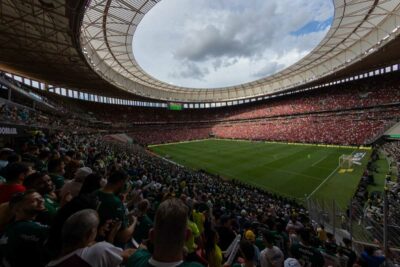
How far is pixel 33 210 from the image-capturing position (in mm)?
2547

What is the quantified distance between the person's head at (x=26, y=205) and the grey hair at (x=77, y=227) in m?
0.98

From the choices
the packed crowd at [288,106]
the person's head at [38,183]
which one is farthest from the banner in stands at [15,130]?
the packed crowd at [288,106]

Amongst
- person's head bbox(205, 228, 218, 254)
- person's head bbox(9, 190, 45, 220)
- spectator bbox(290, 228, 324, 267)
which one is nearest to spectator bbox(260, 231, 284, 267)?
spectator bbox(290, 228, 324, 267)

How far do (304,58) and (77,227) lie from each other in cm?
4687

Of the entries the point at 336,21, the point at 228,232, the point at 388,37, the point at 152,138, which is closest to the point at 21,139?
the point at 228,232

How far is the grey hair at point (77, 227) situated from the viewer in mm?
1837

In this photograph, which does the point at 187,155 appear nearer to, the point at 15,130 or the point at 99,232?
the point at 15,130

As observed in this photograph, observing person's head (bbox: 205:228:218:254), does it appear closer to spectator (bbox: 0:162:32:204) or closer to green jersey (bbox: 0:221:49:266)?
green jersey (bbox: 0:221:49:266)

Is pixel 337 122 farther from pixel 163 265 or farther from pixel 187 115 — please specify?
pixel 163 265

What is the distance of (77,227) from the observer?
73.4 inches

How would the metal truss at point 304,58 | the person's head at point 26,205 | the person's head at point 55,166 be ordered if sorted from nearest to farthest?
the person's head at point 26,205 → the person's head at point 55,166 → the metal truss at point 304,58

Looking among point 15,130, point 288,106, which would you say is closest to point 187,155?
point 15,130

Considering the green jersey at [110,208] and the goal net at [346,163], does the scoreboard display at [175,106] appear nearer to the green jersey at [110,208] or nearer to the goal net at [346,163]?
the goal net at [346,163]

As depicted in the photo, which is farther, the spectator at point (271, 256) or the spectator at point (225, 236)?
the spectator at point (225, 236)
